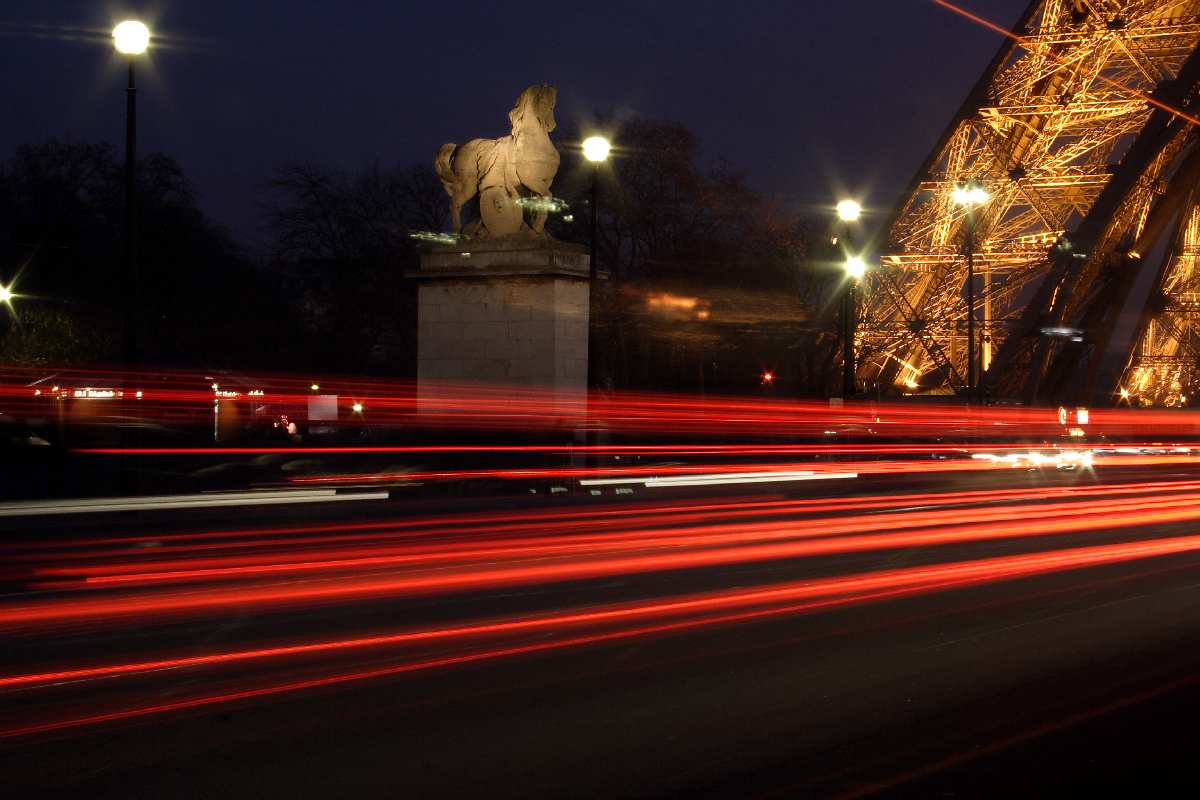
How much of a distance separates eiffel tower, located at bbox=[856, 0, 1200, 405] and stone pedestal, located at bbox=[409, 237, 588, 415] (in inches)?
917

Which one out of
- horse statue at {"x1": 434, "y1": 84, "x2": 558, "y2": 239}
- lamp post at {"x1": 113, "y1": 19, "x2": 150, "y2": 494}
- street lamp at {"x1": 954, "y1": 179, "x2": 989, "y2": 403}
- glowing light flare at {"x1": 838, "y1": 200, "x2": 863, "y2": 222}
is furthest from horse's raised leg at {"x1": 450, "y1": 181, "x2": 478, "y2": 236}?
street lamp at {"x1": 954, "y1": 179, "x2": 989, "y2": 403}

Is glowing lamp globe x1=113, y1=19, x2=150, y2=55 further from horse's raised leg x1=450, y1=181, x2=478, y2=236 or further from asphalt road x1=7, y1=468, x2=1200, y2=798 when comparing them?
asphalt road x1=7, y1=468, x2=1200, y2=798

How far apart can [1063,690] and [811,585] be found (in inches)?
159

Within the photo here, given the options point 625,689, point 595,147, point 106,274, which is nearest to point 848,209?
point 595,147

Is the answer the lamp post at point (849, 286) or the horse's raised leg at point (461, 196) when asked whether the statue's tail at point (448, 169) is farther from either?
the lamp post at point (849, 286)

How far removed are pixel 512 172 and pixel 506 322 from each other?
2778mm

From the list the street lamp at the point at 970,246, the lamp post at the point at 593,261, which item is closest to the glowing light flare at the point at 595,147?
the lamp post at the point at 593,261

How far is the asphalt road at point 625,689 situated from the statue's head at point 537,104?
37.5 feet

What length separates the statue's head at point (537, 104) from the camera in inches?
865

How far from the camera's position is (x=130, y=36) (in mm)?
18047

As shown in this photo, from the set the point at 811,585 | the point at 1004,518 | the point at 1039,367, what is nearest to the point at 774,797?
the point at 811,585

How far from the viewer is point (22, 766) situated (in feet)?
17.7

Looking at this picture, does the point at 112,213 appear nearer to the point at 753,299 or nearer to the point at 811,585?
Result: the point at 753,299

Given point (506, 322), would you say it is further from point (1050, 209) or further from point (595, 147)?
point (1050, 209)
